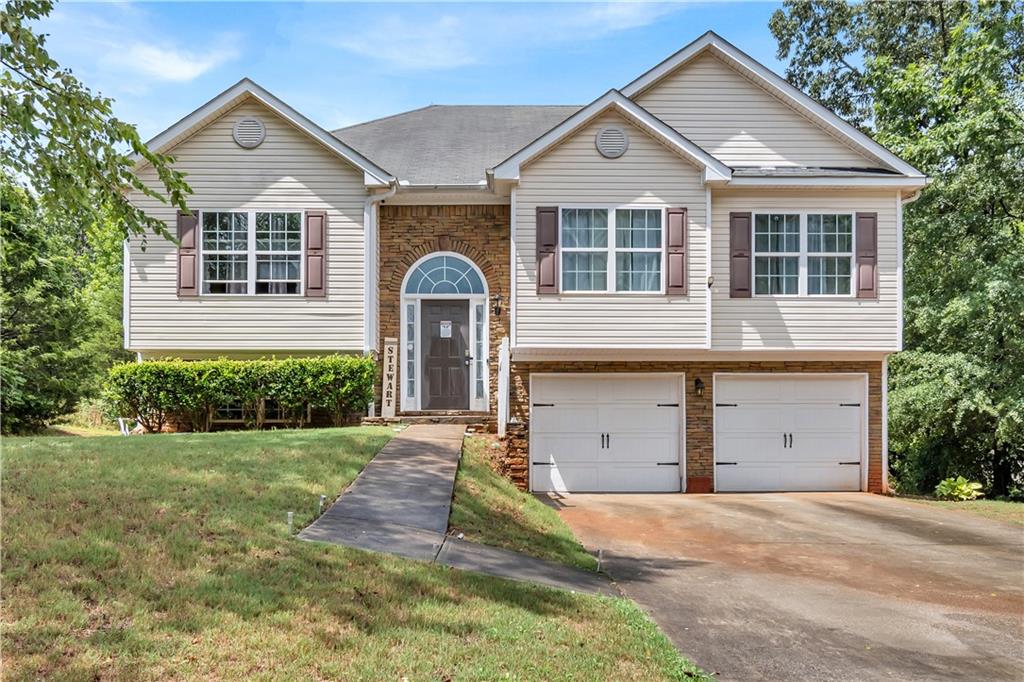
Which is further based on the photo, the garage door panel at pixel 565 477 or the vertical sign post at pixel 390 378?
the garage door panel at pixel 565 477

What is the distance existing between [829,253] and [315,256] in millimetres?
9546

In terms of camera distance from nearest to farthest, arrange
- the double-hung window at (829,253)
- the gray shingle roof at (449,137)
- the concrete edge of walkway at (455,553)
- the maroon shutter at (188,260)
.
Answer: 1. the concrete edge of walkway at (455,553)
2. the double-hung window at (829,253)
3. the maroon shutter at (188,260)
4. the gray shingle roof at (449,137)

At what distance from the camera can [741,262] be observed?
1228 cm

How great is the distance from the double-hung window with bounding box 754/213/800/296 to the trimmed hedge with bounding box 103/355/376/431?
745 cm

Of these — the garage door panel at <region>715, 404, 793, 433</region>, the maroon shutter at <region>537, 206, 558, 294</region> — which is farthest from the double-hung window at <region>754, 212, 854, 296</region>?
the maroon shutter at <region>537, 206, 558, 294</region>

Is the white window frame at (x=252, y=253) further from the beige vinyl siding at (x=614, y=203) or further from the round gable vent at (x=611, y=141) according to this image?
the round gable vent at (x=611, y=141)

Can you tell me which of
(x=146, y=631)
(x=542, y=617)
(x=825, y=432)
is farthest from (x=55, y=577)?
(x=825, y=432)

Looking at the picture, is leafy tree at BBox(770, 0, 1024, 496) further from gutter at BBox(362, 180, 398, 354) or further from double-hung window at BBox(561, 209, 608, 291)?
gutter at BBox(362, 180, 398, 354)

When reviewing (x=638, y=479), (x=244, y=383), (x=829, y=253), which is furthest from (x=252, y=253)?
(x=829, y=253)

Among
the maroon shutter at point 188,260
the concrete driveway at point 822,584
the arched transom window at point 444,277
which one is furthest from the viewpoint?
the arched transom window at point 444,277

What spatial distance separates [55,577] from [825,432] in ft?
40.7

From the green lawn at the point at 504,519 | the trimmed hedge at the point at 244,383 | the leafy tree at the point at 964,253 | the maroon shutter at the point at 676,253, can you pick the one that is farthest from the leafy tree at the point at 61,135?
the leafy tree at the point at 964,253

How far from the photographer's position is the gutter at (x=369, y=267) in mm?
12594

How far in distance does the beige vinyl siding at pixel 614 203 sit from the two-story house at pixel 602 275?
4 centimetres
